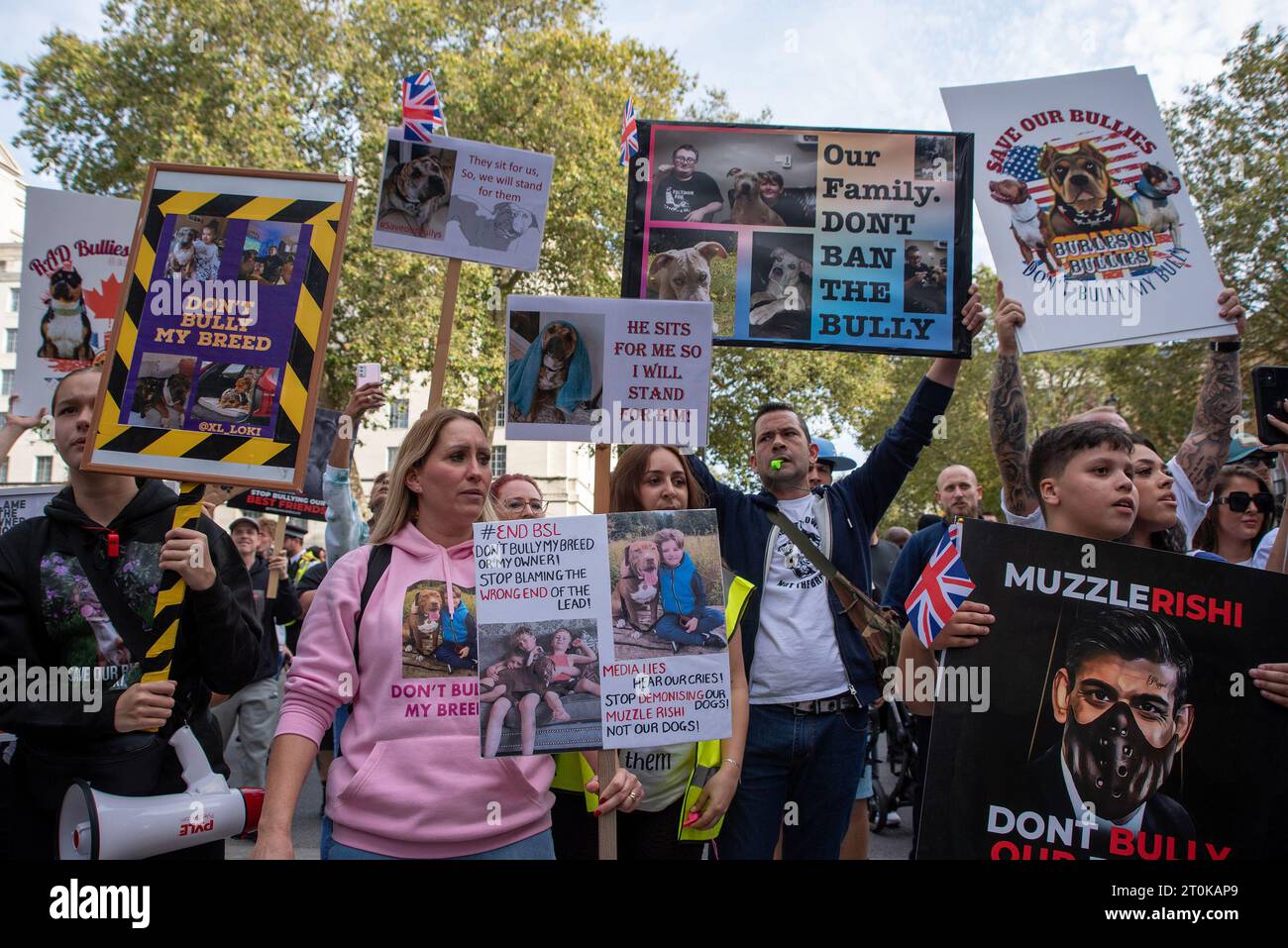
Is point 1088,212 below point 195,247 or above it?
above

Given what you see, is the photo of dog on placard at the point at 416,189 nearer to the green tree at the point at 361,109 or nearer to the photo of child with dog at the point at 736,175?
the photo of child with dog at the point at 736,175

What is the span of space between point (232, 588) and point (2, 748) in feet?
2.90

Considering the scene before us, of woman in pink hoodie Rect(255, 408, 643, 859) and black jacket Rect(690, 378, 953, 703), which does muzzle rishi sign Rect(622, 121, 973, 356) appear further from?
woman in pink hoodie Rect(255, 408, 643, 859)

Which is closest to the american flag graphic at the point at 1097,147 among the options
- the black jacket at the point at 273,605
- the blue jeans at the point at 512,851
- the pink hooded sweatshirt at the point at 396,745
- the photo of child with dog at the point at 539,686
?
the photo of child with dog at the point at 539,686

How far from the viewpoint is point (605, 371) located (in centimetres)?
361

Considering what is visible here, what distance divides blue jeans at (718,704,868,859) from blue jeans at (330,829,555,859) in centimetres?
117

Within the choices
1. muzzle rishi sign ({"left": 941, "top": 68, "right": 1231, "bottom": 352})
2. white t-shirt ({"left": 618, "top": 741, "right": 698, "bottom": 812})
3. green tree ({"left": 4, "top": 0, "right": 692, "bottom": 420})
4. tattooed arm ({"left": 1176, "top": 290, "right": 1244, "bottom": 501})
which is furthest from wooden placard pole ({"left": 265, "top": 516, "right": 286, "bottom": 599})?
green tree ({"left": 4, "top": 0, "right": 692, "bottom": 420})

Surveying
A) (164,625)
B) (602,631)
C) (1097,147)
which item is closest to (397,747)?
(602,631)

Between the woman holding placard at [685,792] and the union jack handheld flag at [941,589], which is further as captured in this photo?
the woman holding placard at [685,792]

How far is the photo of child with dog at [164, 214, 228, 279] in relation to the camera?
11.4 ft

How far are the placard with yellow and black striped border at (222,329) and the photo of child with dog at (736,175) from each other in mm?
1485

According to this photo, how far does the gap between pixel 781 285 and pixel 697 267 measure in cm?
36

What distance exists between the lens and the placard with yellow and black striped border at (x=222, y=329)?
11.0 feet

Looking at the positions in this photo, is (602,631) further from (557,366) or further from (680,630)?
(557,366)
